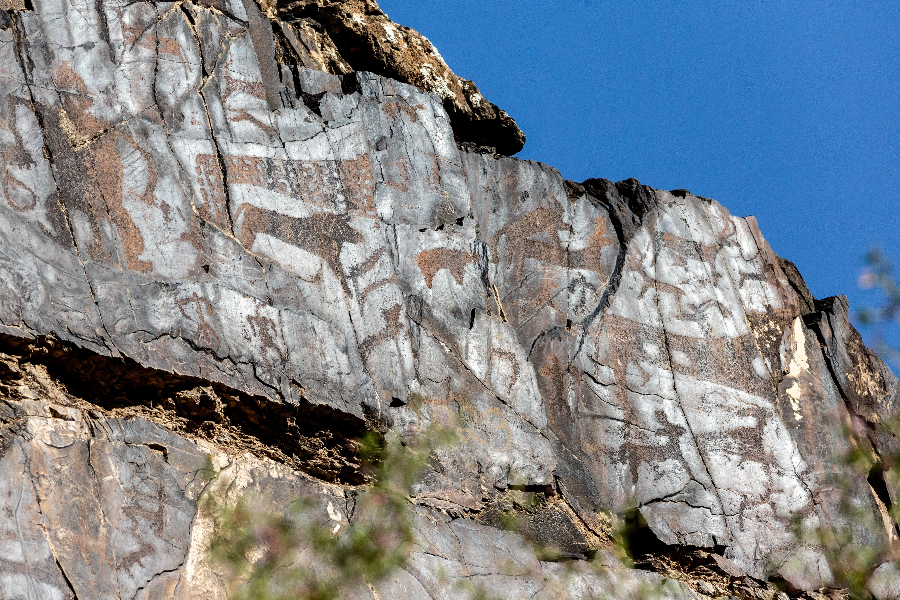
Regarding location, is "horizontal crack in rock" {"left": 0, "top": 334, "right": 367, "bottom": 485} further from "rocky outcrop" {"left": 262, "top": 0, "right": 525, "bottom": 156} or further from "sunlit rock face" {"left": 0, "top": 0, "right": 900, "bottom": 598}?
"rocky outcrop" {"left": 262, "top": 0, "right": 525, "bottom": 156}

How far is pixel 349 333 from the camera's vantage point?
377 centimetres

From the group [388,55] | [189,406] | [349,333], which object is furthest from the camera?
[388,55]

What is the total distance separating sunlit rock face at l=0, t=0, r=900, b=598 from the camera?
3219 mm

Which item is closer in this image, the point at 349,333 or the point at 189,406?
the point at 189,406

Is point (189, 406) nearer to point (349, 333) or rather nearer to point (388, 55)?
point (349, 333)

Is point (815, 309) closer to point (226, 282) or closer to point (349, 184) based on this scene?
point (349, 184)

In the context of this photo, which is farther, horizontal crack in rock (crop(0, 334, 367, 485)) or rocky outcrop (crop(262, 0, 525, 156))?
rocky outcrop (crop(262, 0, 525, 156))

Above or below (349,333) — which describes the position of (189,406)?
below

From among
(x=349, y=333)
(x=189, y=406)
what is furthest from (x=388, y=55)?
(x=189, y=406)

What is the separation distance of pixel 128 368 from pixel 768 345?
3.27 metres

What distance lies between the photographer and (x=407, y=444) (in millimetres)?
3732

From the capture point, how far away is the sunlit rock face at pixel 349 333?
322 cm

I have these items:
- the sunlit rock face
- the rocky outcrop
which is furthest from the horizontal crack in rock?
the rocky outcrop

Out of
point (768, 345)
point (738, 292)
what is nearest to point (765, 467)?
point (768, 345)
